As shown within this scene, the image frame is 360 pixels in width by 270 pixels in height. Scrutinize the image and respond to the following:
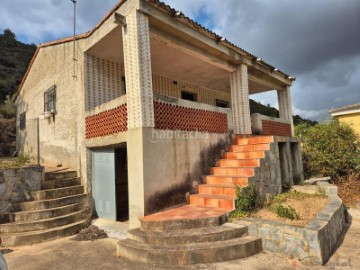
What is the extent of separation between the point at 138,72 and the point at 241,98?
4707 millimetres

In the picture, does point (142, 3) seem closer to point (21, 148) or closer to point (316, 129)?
point (316, 129)

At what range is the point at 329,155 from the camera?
9.47 meters

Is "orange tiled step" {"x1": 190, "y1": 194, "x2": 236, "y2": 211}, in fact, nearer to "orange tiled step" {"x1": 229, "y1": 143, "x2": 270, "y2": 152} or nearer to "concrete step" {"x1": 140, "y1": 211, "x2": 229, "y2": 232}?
"concrete step" {"x1": 140, "y1": 211, "x2": 229, "y2": 232}

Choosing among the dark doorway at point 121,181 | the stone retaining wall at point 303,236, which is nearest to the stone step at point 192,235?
the stone retaining wall at point 303,236

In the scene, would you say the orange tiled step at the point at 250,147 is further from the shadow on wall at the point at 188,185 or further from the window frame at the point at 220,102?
the window frame at the point at 220,102

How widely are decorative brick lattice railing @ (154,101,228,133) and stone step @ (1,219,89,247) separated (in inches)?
130

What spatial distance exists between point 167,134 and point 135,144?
0.84 meters

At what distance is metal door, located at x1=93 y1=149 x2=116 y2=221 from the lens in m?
6.89

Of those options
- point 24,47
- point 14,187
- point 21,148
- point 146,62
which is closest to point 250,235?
point 146,62

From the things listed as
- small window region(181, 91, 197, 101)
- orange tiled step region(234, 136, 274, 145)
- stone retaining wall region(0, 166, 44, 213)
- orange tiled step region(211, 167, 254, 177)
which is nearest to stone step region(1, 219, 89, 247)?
stone retaining wall region(0, 166, 44, 213)

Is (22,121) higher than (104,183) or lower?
higher

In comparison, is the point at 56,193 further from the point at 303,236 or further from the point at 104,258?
the point at 303,236

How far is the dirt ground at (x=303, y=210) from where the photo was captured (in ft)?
15.9

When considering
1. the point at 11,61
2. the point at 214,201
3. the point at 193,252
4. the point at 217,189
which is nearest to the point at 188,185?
the point at 217,189
